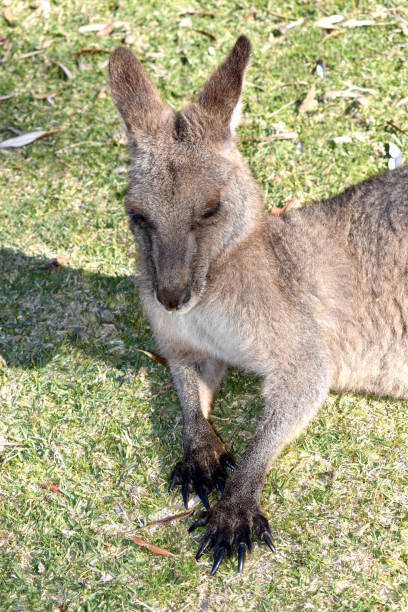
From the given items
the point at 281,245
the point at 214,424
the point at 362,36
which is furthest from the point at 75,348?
the point at 362,36

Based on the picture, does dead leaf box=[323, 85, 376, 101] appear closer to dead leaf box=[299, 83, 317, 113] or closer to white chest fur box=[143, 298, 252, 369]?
dead leaf box=[299, 83, 317, 113]

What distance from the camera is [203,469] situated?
376 centimetres

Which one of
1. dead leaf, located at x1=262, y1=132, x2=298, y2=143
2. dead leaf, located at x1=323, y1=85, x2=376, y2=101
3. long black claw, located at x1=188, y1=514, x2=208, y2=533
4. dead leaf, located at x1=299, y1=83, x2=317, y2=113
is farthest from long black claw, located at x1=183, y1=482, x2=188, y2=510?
dead leaf, located at x1=323, y1=85, x2=376, y2=101

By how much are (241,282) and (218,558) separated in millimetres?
1304

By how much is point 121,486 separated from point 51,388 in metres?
0.78

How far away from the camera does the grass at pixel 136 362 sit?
344cm

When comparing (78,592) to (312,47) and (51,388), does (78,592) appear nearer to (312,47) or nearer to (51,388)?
(51,388)

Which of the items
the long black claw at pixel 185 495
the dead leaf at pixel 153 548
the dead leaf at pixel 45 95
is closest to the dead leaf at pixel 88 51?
the dead leaf at pixel 45 95

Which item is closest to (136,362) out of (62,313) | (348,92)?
(62,313)

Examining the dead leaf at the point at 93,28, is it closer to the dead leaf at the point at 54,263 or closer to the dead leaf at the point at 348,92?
the dead leaf at the point at 348,92

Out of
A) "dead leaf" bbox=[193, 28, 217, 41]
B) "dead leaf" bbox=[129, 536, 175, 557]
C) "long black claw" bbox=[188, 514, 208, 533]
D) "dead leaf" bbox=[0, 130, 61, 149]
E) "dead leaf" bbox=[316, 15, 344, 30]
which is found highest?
"dead leaf" bbox=[316, 15, 344, 30]

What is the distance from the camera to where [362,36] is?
Answer: 614 cm

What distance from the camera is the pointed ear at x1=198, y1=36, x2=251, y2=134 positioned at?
12.0 ft

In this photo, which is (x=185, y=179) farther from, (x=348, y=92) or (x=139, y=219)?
(x=348, y=92)
